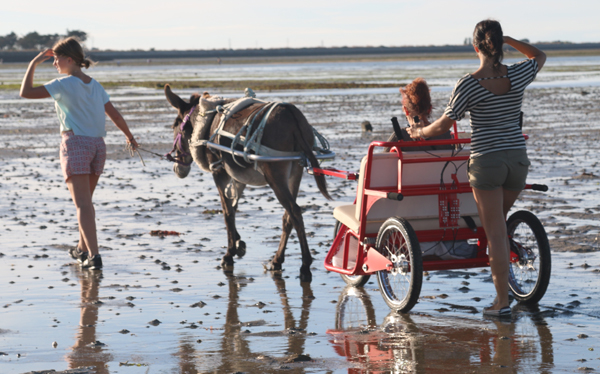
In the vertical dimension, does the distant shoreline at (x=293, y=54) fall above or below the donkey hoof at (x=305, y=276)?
above

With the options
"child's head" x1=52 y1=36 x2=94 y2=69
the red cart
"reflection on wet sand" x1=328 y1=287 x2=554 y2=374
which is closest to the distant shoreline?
"child's head" x1=52 y1=36 x2=94 y2=69

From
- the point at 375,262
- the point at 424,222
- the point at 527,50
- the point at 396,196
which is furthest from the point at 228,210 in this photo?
the point at 527,50

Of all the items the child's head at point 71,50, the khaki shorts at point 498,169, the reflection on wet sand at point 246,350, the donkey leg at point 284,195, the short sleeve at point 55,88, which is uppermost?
the child's head at point 71,50

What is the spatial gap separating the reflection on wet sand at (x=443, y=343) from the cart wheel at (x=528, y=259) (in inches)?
6.9

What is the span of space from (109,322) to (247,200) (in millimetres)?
5949

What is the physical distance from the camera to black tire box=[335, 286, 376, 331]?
6004 mm

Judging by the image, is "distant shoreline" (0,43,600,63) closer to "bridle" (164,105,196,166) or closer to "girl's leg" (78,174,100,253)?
"bridle" (164,105,196,166)

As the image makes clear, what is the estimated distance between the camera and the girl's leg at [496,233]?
5629 mm

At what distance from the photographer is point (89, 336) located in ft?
18.8

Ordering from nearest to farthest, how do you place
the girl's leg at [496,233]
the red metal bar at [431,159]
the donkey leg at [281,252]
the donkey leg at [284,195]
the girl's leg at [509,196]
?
the girl's leg at [496,233] → the girl's leg at [509,196] → the red metal bar at [431,159] → the donkey leg at [284,195] → the donkey leg at [281,252]

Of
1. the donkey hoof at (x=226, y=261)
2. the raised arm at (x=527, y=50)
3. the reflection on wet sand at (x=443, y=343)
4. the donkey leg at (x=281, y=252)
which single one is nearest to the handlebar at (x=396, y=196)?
the reflection on wet sand at (x=443, y=343)

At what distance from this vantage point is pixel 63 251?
877 centimetres

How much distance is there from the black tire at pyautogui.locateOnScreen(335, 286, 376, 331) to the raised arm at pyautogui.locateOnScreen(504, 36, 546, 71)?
2407mm

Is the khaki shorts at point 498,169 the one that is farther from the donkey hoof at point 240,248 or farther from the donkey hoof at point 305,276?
the donkey hoof at point 240,248
